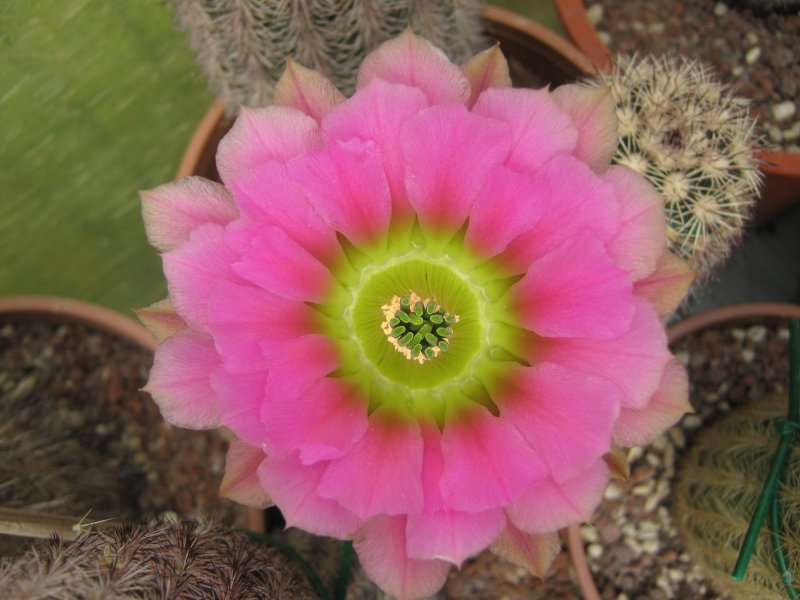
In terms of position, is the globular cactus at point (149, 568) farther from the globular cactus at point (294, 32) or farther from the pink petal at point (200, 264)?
the globular cactus at point (294, 32)

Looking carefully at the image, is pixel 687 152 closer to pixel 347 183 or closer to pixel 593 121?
pixel 593 121

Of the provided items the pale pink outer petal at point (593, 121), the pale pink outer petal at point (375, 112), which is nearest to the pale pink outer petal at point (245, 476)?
the pale pink outer petal at point (375, 112)

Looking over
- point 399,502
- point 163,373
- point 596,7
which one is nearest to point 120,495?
point 163,373

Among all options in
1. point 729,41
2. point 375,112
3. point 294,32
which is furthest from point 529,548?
point 729,41

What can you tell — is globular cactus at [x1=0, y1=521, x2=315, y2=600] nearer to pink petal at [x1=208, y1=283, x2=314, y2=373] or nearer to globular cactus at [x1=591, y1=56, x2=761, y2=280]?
pink petal at [x1=208, y1=283, x2=314, y2=373]

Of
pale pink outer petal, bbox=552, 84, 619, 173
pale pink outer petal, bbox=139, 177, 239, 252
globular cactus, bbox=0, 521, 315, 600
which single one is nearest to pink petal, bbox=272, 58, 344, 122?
pale pink outer petal, bbox=139, 177, 239, 252
